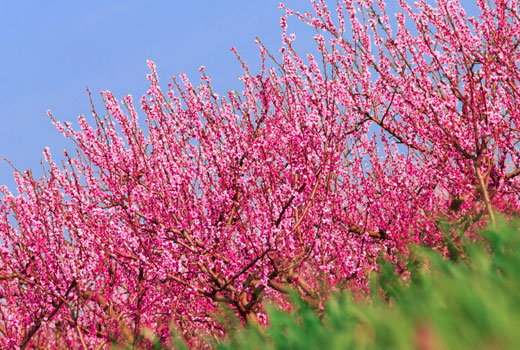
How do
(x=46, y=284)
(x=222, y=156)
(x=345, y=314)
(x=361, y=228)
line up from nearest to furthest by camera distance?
(x=345, y=314) → (x=222, y=156) → (x=46, y=284) → (x=361, y=228)

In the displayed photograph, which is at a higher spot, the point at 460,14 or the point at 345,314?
the point at 460,14

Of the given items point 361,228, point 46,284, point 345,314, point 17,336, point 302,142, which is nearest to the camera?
point 345,314

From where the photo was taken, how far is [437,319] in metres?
0.95

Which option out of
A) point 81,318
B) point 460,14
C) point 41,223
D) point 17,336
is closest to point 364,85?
point 460,14

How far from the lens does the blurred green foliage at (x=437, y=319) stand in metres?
0.90

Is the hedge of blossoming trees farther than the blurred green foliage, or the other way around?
the hedge of blossoming trees

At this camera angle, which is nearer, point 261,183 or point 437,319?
point 437,319

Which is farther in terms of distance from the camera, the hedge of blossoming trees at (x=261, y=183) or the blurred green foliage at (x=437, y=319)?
the hedge of blossoming trees at (x=261, y=183)

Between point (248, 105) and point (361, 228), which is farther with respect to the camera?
point (361, 228)

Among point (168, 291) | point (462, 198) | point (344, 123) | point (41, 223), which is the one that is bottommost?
point (462, 198)

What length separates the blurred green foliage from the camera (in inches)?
35.5

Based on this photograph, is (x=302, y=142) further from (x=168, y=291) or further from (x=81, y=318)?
(x=81, y=318)

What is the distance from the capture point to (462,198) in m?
8.93

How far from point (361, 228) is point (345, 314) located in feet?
27.1
